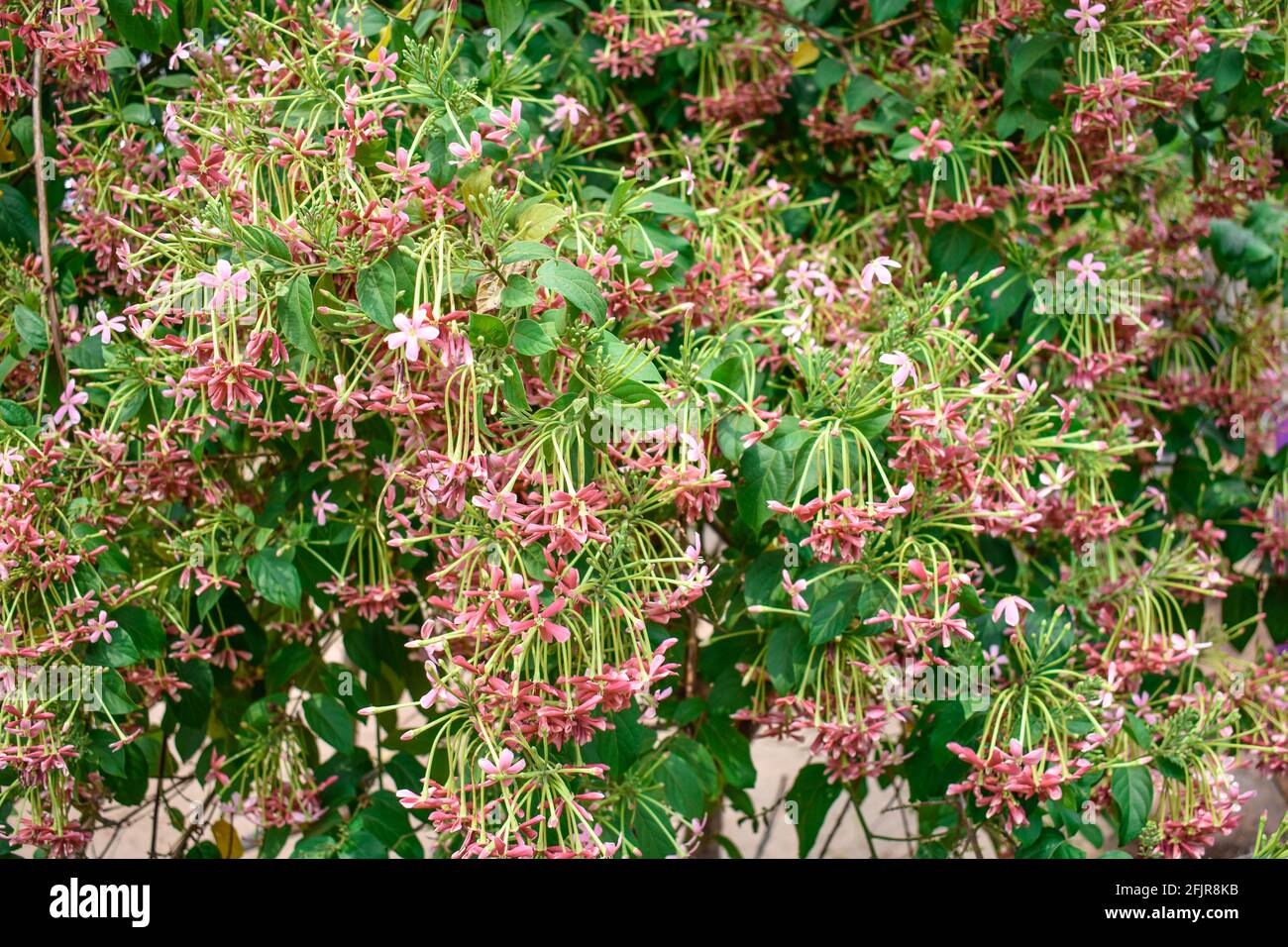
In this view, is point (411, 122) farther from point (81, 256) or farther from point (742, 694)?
point (742, 694)

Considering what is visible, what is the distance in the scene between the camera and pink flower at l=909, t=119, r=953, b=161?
1756 mm

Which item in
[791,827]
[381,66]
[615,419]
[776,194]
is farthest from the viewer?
[791,827]

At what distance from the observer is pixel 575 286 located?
1.27 metres

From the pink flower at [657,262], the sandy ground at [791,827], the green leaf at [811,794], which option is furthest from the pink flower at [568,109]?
the sandy ground at [791,827]

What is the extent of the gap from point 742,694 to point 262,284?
2.72 ft

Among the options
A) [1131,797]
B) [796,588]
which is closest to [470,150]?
[796,588]

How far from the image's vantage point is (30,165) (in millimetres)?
1763

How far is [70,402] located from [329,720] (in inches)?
20.8

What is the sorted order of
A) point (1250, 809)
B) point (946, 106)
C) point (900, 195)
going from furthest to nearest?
point (1250, 809) → point (900, 195) → point (946, 106)

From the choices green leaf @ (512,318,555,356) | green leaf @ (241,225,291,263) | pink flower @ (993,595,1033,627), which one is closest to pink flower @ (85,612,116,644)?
green leaf @ (241,225,291,263)

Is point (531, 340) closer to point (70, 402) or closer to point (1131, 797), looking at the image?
point (70, 402)

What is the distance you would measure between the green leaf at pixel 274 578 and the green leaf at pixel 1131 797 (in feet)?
3.38

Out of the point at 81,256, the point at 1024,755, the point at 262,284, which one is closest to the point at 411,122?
the point at 262,284

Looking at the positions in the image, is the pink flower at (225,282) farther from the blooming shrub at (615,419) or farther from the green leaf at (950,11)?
the green leaf at (950,11)
